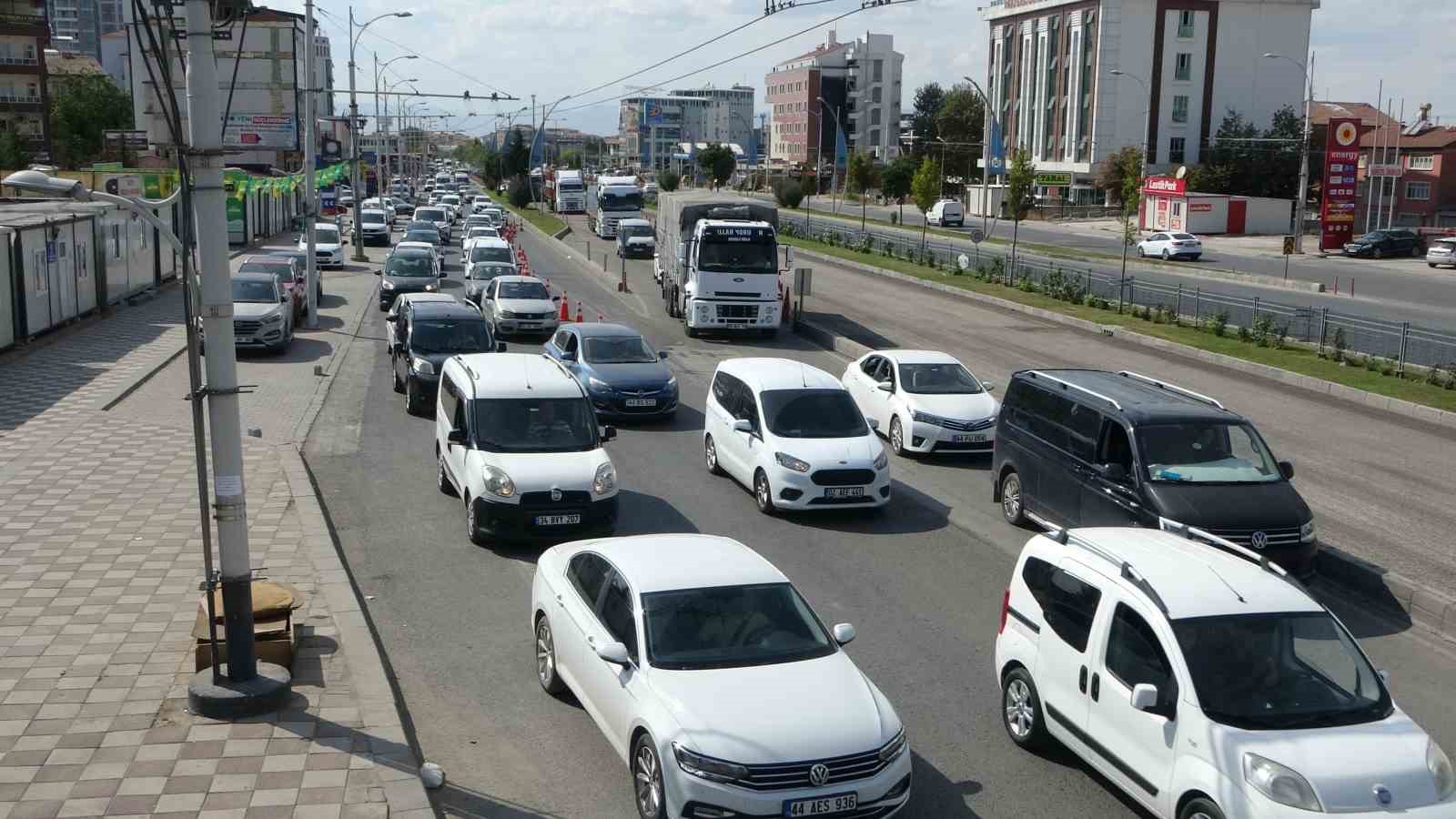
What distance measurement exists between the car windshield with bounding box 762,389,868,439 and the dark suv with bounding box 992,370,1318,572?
84.5 inches

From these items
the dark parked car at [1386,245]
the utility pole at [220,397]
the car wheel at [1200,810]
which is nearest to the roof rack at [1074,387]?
the car wheel at [1200,810]

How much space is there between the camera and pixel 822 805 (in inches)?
280

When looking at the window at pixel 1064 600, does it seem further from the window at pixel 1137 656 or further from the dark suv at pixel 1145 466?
the dark suv at pixel 1145 466

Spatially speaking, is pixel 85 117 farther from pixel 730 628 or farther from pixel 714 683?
pixel 714 683

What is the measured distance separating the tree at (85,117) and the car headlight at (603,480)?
100.0 meters

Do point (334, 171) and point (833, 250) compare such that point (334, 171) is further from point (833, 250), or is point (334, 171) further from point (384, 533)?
point (384, 533)

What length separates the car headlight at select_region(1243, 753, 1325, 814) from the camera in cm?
668

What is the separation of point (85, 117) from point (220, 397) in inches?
4226

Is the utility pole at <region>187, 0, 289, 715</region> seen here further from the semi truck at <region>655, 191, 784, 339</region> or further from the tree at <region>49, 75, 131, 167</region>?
the tree at <region>49, 75, 131, 167</region>

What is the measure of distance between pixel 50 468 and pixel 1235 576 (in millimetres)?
14085

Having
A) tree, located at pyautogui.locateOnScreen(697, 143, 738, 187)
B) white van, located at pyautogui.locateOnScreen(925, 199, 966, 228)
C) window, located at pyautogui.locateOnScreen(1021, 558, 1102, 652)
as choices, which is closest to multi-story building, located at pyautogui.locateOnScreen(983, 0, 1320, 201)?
white van, located at pyautogui.locateOnScreen(925, 199, 966, 228)

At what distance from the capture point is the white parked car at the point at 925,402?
61.5 ft

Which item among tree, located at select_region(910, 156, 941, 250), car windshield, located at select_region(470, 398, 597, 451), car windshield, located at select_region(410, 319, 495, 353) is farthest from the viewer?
tree, located at select_region(910, 156, 941, 250)

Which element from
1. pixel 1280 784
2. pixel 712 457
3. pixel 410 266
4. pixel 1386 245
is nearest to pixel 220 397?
pixel 1280 784
